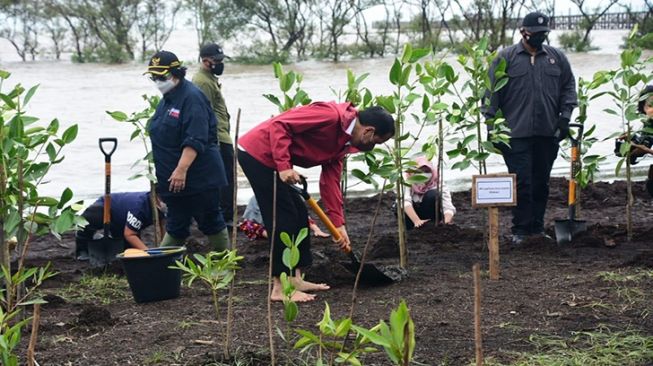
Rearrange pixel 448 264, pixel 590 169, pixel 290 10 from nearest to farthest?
pixel 448 264 → pixel 590 169 → pixel 290 10

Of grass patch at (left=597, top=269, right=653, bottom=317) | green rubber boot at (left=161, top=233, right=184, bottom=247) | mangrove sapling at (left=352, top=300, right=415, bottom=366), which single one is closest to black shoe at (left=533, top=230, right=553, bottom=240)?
grass patch at (left=597, top=269, right=653, bottom=317)

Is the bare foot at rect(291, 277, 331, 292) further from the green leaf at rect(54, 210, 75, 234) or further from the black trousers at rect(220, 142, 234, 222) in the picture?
the black trousers at rect(220, 142, 234, 222)

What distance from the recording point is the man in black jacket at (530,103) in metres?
6.67

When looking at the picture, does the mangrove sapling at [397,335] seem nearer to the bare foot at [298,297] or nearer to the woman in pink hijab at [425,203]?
the bare foot at [298,297]

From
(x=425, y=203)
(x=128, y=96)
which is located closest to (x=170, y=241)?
(x=425, y=203)

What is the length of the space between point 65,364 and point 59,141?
3.13 ft

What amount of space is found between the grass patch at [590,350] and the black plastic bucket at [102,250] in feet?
10.9

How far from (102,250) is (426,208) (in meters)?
2.46

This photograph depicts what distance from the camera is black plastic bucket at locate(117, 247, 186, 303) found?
5.11m

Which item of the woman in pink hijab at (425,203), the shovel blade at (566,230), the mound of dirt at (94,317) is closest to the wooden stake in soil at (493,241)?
the shovel blade at (566,230)

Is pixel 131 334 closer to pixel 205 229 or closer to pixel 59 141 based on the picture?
pixel 59 141

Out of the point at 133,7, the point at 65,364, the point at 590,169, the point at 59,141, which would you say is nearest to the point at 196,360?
the point at 65,364

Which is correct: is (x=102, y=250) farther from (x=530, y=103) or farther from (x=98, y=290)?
(x=530, y=103)

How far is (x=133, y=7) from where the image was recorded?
28.3m
